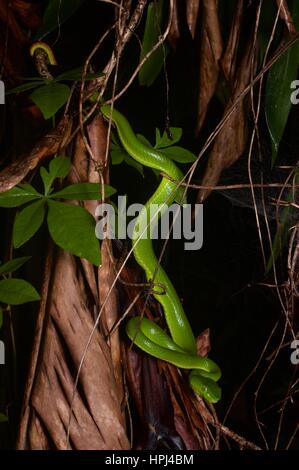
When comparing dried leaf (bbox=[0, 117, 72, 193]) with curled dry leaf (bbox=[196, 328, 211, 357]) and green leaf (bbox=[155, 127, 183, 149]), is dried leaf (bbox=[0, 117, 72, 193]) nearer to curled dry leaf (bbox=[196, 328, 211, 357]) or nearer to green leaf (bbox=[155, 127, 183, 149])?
green leaf (bbox=[155, 127, 183, 149])

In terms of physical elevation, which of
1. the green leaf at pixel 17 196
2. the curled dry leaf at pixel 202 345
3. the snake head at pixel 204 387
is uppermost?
the green leaf at pixel 17 196

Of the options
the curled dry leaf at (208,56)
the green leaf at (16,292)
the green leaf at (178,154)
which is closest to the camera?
the green leaf at (16,292)

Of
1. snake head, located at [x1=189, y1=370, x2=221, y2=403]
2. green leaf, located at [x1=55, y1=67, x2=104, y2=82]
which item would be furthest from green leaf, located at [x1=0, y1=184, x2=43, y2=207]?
snake head, located at [x1=189, y1=370, x2=221, y2=403]

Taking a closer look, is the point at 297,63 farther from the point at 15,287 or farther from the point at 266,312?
the point at 266,312

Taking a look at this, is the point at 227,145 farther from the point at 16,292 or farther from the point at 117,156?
the point at 16,292

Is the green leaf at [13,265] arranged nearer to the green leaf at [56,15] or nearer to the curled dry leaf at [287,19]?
the green leaf at [56,15]

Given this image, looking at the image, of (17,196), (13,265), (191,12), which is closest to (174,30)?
(191,12)

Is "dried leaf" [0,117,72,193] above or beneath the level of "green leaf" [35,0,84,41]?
beneath

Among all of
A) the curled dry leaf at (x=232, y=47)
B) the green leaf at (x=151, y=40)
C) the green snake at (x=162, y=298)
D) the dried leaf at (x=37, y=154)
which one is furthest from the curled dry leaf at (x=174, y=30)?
the dried leaf at (x=37, y=154)
